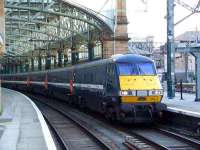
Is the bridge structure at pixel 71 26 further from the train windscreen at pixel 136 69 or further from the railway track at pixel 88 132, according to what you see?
the train windscreen at pixel 136 69

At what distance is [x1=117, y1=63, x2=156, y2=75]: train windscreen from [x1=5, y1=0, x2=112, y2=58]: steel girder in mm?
22585

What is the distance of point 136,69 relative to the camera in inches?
905

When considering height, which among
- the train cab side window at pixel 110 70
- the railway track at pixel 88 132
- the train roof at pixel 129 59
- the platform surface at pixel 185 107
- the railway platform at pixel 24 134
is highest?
the train roof at pixel 129 59

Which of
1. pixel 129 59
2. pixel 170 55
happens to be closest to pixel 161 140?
pixel 129 59

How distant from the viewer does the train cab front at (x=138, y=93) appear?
2134cm

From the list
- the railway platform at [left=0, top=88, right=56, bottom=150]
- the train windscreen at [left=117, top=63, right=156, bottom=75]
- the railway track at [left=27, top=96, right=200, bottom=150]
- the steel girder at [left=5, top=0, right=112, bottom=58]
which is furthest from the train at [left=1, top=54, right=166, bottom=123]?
the steel girder at [left=5, top=0, right=112, bottom=58]

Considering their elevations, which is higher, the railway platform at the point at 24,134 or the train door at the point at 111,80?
the train door at the point at 111,80

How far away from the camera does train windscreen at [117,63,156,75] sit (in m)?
22.8

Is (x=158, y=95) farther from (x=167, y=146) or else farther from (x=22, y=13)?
(x=22, y=13)

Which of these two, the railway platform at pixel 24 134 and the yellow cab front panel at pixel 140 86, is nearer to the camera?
the railway platform at pixel 24 134

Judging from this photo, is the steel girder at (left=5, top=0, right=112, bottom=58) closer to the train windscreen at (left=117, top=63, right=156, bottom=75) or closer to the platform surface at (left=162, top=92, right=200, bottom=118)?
the platform surface at (left=162, top=92, right=200, bottom=118)

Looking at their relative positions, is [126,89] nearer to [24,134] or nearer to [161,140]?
[161,140]

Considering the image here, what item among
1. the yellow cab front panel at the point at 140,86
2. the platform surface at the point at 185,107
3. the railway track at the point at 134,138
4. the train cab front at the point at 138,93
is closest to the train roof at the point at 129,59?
the train cab front at the point at 138,93

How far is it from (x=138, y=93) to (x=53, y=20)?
132 ft
